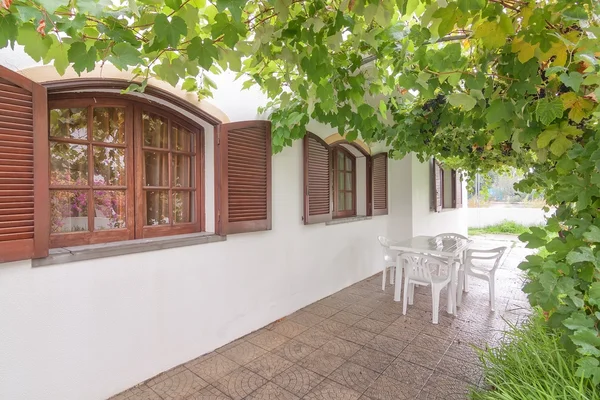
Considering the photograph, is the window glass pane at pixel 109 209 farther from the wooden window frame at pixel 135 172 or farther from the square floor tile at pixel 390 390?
the square floor tile at pixel 390 390

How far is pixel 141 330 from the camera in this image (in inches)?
86.6

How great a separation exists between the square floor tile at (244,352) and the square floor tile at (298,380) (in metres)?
0.36

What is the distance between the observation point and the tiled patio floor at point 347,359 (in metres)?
2.11

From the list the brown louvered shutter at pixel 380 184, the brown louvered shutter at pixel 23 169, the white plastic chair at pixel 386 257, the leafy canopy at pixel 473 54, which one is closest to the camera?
the leafy canopy at pixel 473 54

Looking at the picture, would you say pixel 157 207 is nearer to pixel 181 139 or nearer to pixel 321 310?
pixel 181 139

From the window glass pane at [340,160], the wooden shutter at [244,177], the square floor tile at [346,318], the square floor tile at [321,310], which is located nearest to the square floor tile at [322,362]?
the square floor tile at [346,318]

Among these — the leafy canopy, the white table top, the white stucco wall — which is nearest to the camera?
the leafy canopy

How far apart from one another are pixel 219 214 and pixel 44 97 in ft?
4.67

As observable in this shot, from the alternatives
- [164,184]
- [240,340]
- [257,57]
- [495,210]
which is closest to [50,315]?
[164,184]

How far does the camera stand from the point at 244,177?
286 cm

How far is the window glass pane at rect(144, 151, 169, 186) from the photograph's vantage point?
2.45 metres

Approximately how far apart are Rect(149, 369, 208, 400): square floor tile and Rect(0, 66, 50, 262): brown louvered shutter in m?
1.23

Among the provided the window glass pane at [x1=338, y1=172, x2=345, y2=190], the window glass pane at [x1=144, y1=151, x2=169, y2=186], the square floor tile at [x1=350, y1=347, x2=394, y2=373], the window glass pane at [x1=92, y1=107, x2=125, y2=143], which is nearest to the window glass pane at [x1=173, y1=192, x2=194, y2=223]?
the window glass pane at [x1=144, y1=151, x2=169, y2=186]

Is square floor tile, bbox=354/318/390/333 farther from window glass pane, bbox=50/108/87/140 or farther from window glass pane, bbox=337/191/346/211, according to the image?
window glass pane, bbox=50/108/87/140
